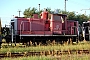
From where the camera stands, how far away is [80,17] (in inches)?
2032

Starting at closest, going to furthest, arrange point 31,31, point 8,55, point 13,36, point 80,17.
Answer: point 8,55
point 13,36
point 31,31
point 80,17

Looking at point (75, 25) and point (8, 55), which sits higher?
point (75, 25)

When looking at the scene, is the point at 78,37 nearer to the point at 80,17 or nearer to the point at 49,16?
the point at 49,16

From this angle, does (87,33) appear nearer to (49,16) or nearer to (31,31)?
(49,16)

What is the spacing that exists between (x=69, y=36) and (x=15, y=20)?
5.22 meters

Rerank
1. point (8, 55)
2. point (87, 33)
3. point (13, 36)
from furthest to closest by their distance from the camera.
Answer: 1. point (87, 33)
2. point (13, 36)
3. point (8, 55)

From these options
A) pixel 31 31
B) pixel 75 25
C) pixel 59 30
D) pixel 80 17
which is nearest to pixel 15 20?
pixel 31 31

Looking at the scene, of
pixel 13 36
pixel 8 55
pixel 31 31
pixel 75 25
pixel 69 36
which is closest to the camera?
pixel 8 55

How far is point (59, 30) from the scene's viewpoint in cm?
1897

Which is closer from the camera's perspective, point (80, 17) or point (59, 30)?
point (59, 30)

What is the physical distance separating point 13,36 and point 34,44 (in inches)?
79.5

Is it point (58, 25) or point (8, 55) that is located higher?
point (58, 25)

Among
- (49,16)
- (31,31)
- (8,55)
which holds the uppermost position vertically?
(49,16)

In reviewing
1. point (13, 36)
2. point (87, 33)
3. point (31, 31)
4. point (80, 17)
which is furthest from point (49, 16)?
point (80, 17)
